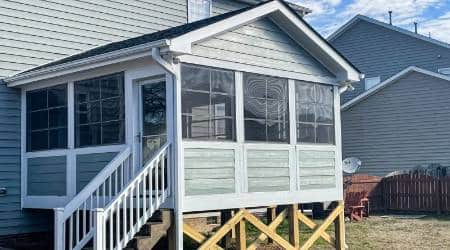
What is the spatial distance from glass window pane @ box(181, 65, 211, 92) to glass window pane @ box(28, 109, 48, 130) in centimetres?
354

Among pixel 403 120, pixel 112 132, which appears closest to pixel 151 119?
pixel 112 132

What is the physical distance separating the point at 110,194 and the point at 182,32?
2.86 meters

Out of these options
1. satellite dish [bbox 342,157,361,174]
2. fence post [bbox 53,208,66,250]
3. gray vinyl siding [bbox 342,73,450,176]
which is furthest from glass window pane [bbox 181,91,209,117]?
gray vinyl siding [bbox 342,73,450,176]

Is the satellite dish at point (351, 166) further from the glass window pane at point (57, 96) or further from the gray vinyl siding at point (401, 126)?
the glass window pane at point (57, 96)

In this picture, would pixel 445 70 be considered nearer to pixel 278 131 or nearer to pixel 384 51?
pixel 384 51

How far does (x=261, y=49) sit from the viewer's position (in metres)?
11.3

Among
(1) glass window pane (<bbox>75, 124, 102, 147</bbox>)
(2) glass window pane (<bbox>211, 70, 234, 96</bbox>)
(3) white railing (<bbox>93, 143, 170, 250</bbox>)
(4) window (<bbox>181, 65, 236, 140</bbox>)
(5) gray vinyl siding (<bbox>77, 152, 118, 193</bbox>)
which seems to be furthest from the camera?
(1) glass window pane (<bbox>75, 124, 102, 147</bbox>)

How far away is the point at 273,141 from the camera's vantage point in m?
11.4

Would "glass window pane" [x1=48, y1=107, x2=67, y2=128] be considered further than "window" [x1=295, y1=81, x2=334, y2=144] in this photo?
No

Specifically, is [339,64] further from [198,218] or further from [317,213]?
[317,213]

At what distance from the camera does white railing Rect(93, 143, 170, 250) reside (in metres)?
8.45

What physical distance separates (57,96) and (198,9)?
567 centimetres

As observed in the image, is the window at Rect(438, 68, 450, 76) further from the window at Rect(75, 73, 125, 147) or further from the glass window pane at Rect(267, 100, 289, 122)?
the window at Rect(75, 73, 125, 147)

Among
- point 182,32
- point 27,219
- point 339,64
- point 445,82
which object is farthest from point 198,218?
point 445,82
